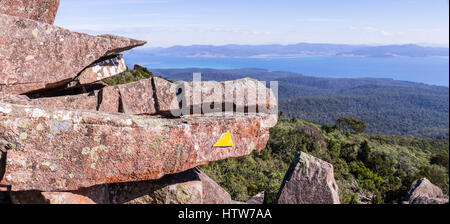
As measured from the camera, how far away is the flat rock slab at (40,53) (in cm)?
700

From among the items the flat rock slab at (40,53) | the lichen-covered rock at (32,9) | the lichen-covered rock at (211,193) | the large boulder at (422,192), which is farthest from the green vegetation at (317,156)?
the lichen-covered rock at (32,9)

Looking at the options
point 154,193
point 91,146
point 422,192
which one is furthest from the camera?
point 422,192

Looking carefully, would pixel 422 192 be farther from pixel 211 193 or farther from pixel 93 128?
pixel 93 128

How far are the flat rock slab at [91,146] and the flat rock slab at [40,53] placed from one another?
6.35 feet

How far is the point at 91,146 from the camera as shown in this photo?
19.4ft

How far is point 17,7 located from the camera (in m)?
7.89

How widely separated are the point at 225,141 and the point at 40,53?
5207 millimetres

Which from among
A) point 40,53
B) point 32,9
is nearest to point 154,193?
point 40,53

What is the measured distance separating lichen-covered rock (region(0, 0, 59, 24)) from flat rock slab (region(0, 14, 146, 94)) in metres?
0.90

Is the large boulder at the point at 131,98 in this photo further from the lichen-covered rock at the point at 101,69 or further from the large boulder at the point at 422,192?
the large boulder at the point at 422,192

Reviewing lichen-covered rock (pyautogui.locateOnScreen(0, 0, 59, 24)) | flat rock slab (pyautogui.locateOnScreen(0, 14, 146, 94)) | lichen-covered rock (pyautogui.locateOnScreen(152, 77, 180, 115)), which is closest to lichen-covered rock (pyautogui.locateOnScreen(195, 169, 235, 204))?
lichen-covered rock (pyautogui.locateOnScreen(152, 77, 180, 115))

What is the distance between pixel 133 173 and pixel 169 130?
1209 mm

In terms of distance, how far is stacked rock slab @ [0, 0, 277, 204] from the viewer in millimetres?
5676

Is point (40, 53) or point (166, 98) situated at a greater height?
point (40, 53)
